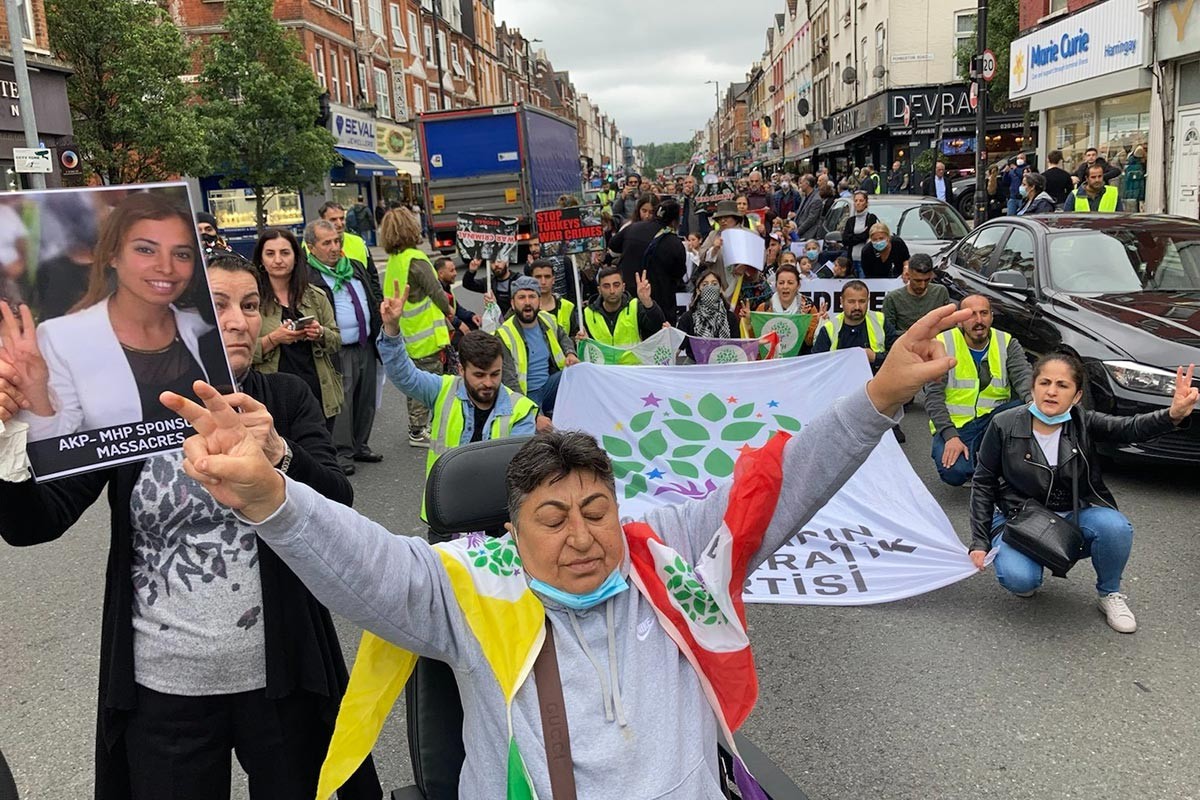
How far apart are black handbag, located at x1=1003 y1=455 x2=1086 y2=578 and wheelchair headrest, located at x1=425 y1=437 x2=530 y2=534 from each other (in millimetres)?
2923

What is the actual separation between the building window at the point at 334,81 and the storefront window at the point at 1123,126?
1051 inches

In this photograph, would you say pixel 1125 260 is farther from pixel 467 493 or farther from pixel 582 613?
pixel 582 613

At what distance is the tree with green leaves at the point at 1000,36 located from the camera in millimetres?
29844

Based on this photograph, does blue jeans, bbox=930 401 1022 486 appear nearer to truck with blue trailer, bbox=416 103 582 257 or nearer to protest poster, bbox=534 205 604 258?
protest poster, bbox=534 205 604 258

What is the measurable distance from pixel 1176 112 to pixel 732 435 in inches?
666

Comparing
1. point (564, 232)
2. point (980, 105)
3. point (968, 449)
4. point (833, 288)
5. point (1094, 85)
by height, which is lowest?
point (968, 449)

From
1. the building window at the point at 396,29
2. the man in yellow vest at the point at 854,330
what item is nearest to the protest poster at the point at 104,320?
the man in yellow vest at the point at 854,330

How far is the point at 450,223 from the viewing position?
21891 mm

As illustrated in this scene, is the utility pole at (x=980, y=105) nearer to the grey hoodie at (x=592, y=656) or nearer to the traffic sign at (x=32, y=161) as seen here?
the traffic sign at (x=32, y=161)

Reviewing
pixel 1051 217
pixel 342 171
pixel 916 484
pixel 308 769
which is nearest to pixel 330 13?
pixel 342 171

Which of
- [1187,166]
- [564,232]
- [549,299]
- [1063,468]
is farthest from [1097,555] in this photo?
[1187,166]

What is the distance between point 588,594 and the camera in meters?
2.15

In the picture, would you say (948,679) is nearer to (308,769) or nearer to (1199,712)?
(1199,712)

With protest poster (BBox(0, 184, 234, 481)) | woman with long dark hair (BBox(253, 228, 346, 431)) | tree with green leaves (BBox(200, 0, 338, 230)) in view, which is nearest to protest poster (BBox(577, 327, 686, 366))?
woman with long dark hair (BBox(253, 228, 346, 431))
